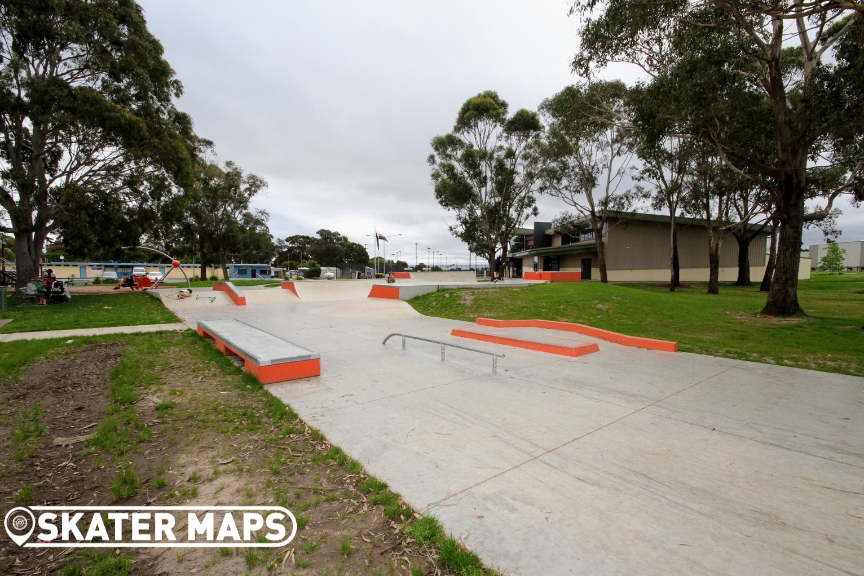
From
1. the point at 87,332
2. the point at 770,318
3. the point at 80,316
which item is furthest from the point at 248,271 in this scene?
the point at 770,318

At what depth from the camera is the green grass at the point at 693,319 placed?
27.3 ft

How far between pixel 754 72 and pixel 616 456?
13866 mm

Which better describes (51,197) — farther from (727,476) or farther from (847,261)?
(847,261)

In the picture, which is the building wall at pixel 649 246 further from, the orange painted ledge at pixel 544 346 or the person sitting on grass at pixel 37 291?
the person sitting on grass at pixel 37 291

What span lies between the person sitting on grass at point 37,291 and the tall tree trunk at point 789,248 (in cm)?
2744

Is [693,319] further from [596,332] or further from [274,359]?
[274,359]

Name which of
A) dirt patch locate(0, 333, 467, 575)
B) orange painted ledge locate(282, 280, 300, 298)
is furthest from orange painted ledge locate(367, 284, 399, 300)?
dirt patch locate(0, 333, 467, 575)

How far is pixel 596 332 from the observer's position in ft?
33.2

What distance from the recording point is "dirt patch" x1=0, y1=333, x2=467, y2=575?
2.28 metres

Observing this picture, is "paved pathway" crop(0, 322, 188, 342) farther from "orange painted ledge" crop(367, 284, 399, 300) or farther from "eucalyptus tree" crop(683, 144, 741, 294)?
"eucalyptus tree" crop(683, 144, 741, 294)

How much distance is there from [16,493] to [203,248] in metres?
39.0
